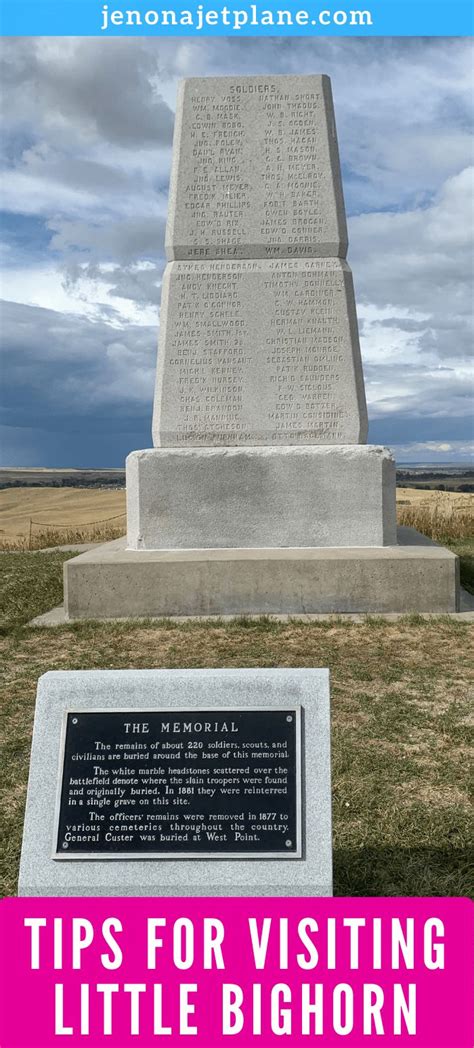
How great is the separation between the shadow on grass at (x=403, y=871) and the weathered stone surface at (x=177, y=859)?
19.3 inches

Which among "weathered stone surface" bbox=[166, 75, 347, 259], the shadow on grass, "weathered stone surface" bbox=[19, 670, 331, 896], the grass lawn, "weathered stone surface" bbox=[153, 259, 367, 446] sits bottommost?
the shadow on grass

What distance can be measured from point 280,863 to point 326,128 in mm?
7449

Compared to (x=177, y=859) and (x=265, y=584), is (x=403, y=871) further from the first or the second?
(x=265, y=584)

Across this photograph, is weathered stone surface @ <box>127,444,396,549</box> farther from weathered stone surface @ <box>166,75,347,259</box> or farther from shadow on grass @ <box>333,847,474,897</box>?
shadow on grass @ <box>333,847,474,897</box>

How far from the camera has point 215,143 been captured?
8375mm

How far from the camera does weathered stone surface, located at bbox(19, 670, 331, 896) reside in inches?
99.9

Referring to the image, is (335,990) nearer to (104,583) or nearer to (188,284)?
(104,583)

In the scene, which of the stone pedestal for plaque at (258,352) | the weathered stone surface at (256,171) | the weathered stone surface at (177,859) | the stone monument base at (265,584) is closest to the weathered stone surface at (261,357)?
the stone pedestal for plaque at (258,352)

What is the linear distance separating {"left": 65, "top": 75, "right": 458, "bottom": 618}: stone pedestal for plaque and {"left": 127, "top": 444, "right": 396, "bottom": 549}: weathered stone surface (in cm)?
1

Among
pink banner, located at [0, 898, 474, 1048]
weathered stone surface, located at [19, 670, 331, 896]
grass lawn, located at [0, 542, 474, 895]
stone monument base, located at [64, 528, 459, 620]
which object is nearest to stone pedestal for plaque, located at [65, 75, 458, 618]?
stone monument base, located at [64, 528, 459, 620]

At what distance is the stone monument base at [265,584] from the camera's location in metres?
7.50

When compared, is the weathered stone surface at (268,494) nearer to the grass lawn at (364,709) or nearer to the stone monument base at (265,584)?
the stone monument base at (265,584)

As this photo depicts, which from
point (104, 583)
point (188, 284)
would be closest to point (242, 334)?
point (188, 284)

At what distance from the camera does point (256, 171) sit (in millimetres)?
8297
